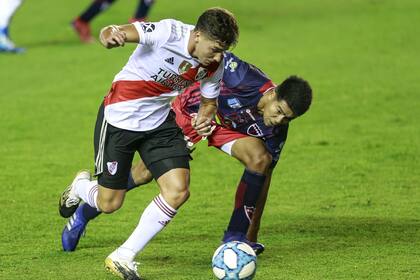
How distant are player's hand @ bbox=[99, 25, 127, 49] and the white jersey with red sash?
17 centimetres

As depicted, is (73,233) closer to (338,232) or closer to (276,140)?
(276,140)

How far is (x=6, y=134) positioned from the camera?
13.8m

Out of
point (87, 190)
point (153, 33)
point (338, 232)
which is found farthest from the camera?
point (338, 232)

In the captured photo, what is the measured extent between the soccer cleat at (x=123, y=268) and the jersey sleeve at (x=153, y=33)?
5.01 ft

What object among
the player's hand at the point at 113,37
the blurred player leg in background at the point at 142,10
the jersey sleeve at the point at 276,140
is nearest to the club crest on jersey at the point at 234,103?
the jersey sleeve at the point at 276,140

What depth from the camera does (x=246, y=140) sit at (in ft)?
27.7

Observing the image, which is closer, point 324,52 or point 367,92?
point 367,92

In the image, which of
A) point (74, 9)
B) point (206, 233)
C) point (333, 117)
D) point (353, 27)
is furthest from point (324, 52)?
point (206, 233)

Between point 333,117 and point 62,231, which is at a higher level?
point 62,231

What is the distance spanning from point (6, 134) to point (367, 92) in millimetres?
5704

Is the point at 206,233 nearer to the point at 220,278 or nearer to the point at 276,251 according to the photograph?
the point at 276,251

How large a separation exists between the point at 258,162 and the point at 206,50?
1.28 metres

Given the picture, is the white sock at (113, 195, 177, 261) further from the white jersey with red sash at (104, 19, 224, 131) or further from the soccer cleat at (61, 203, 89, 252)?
the soccer cleat at (61, 203, 89, 252)

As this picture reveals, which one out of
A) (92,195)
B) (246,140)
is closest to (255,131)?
(246,140)
